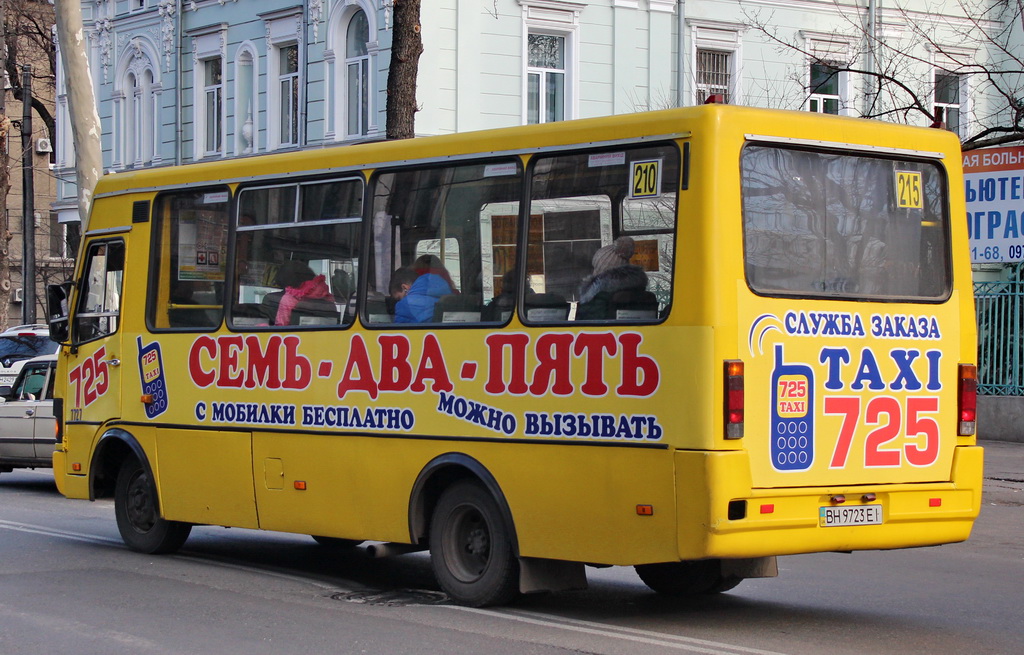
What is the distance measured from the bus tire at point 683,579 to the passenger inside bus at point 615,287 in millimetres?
1857

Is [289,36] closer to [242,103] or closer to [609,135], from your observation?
[242,103]

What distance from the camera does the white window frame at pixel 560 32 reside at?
2805 centimetres

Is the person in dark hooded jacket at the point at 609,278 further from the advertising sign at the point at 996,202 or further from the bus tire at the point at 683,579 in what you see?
the advertising sign at the point at 996,202

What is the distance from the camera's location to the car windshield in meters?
25.7

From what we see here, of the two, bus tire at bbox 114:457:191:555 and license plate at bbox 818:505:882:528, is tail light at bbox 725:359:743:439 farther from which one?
bus tire at bbox 114:457:191:555

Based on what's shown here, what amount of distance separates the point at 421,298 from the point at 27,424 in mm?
9451

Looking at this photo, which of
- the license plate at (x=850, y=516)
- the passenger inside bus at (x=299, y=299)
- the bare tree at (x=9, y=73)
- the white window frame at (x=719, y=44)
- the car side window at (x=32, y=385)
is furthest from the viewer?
the bare tree at (x=9, y=73)

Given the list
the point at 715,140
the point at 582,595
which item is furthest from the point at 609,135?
the point at 582,595

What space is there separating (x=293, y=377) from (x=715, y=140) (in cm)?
374

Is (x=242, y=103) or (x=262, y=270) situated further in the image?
(x=242, y=103)

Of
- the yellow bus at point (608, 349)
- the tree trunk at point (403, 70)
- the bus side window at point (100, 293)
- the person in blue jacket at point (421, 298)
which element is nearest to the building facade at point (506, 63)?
the tree trunk at point (403, 70)

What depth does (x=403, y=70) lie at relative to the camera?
17.8 meters

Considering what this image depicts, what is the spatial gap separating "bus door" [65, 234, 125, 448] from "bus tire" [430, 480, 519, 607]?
3.76 meters

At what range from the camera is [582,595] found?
9586 mm
